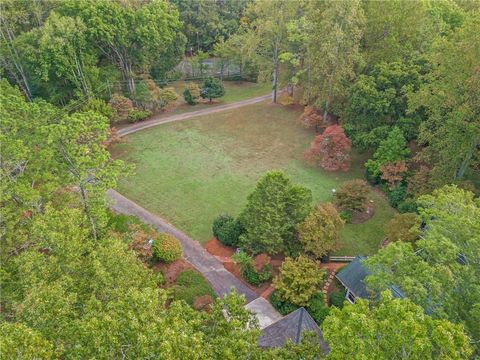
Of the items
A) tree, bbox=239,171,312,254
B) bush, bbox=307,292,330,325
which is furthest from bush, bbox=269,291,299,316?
tree, bbox=239,171,312,254

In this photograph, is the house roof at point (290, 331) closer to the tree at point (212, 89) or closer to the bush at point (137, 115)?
the bush at point (137, 115)

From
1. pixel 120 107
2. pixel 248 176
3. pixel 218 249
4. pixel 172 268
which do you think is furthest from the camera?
pixel 120 107

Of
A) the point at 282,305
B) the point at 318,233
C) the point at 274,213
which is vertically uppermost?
the point at 274,213

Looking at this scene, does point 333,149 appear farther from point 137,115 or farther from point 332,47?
point 137,115

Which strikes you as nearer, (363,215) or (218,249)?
(218,249)

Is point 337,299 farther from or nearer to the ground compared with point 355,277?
nearer to the ground

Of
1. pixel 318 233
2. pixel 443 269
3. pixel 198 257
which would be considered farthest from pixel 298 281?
pixel 443 269

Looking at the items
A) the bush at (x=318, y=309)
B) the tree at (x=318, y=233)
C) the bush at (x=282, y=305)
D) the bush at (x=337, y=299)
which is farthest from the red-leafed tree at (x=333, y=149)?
the bush at (x=282, y=305)

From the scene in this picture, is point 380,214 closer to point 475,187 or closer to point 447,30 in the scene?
point 475,187
